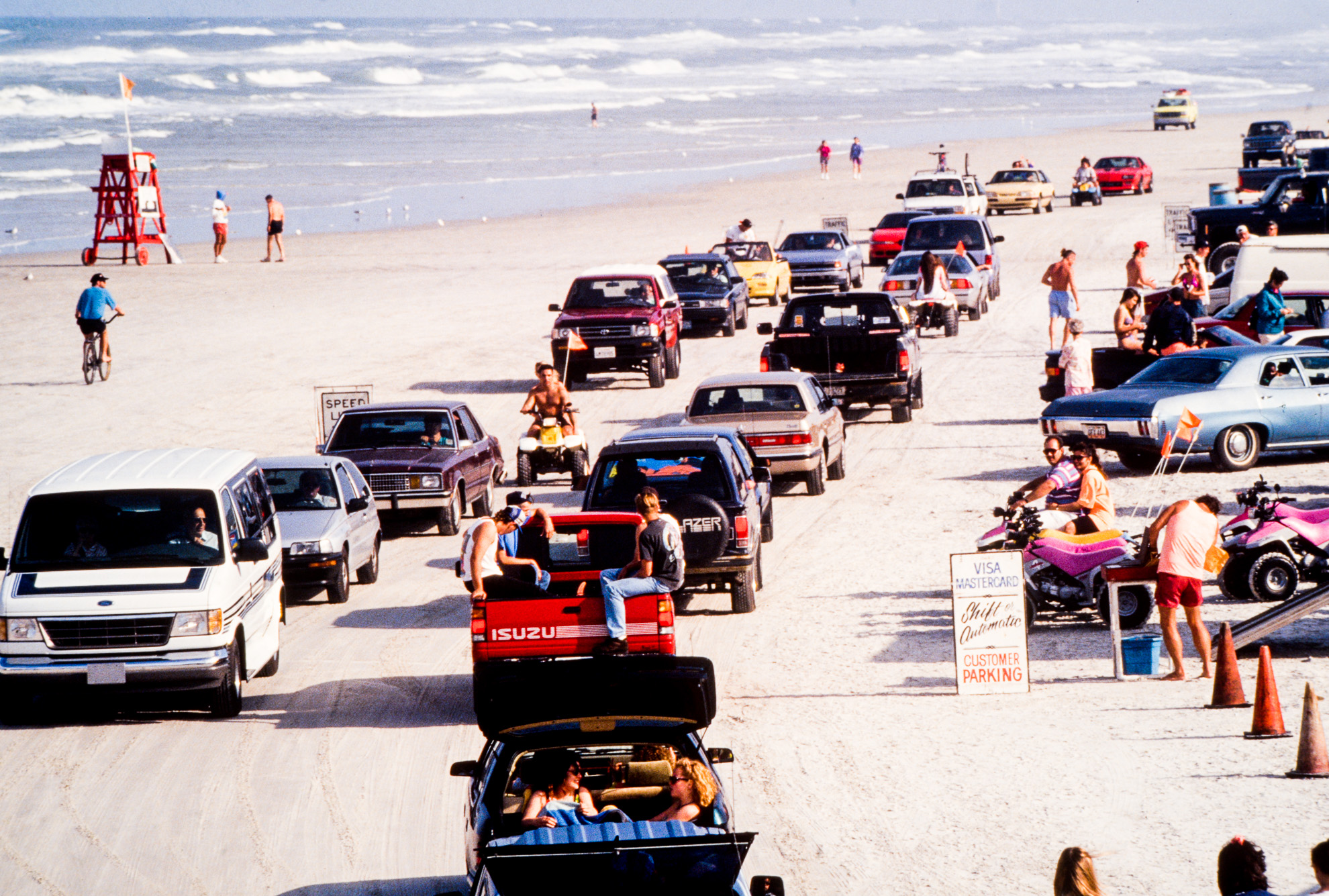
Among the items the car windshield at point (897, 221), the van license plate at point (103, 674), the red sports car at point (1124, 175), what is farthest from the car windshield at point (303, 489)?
the red sports car at point (1124, 175)

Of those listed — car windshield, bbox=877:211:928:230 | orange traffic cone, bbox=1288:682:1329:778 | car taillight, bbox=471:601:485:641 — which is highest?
car windshield, bbox=877:211:928:230

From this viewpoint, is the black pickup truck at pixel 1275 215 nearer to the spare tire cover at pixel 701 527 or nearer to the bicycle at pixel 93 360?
the bicycle at pixel 93 360

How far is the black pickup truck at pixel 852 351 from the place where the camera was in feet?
80.5

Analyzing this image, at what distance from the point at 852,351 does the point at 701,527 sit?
10.4 m

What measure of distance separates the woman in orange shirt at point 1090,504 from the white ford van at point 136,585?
22.6ft

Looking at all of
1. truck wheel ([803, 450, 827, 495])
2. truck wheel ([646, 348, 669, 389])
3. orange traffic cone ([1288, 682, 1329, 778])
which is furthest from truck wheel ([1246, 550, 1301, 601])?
truck wheel ([646, 348, 669, 389])

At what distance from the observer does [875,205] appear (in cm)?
5969

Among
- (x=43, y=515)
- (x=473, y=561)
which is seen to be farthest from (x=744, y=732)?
(x=43, y=515)

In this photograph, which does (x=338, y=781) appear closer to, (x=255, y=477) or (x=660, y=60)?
(x=255, y=477)

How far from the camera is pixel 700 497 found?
14.9 metres

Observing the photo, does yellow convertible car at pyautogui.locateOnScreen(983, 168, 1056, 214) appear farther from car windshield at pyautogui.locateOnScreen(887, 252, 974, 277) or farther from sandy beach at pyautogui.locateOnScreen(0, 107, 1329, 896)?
sandy beach at pyautogui.locateOnScreen(0, 107, 1329, 896)

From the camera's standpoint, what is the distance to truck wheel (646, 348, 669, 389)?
1120 inches

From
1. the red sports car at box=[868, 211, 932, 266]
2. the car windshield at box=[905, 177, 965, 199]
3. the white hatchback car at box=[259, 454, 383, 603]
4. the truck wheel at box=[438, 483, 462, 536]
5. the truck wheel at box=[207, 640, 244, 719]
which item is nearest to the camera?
the truck wheel at box=[207, 640, 244, 719]

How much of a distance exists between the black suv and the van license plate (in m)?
4.66
